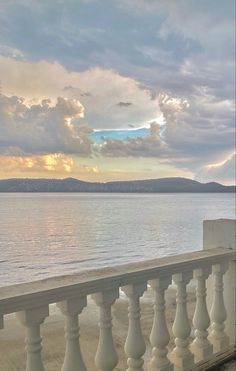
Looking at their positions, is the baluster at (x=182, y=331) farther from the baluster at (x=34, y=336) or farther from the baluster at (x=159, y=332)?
the baluster at (x=34, y=336)

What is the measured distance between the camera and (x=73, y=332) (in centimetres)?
136

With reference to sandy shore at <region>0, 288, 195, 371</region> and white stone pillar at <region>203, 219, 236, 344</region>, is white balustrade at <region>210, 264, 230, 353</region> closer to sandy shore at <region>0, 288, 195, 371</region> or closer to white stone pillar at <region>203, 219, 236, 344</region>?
white stone pillar at <region>203, 219, 236, 344</region>

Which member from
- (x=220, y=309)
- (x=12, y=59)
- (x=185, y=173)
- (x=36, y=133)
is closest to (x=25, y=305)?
(x=220, y=309)

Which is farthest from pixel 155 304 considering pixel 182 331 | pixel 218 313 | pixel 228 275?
pixel 228 275

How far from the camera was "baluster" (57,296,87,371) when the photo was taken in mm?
1350

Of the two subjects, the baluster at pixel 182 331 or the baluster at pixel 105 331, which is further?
the baluster at pixel 182 331

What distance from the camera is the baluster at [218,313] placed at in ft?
6.67

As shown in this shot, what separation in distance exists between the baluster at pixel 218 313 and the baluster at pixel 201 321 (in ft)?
0.33

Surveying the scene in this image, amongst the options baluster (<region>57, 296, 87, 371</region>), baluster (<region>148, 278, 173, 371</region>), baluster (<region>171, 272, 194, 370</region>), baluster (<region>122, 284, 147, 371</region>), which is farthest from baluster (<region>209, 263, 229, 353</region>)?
baluster (<region>57, 296, 87, 371</region>)

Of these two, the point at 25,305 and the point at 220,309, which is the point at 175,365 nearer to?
the point at 220,309

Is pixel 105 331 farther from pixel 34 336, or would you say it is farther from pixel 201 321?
pixel 201 321

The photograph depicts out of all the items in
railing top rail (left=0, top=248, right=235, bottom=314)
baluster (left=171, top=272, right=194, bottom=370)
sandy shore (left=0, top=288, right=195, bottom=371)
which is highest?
railing top rail (left=0, top=248, right=235, bottom=314)

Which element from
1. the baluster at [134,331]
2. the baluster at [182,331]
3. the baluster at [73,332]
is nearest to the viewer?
the baluster at [73,332]

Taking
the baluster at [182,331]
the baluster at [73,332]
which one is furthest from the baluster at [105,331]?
the baluster at [182,331]
